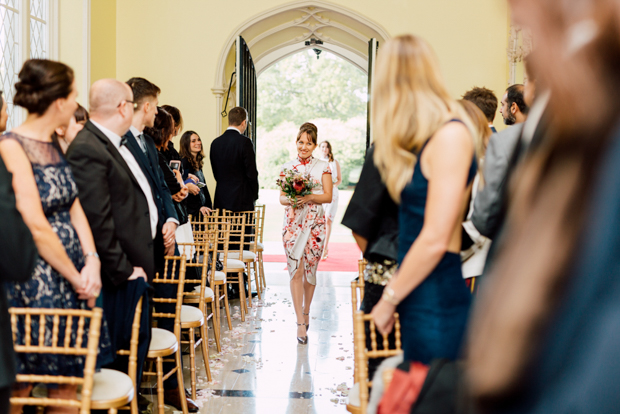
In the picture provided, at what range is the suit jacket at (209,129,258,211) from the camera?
6.51m

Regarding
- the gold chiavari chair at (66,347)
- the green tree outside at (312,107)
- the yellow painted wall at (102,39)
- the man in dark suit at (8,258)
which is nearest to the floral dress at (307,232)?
the gold chiavari chair at (66,347)

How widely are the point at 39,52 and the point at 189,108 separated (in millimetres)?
2061

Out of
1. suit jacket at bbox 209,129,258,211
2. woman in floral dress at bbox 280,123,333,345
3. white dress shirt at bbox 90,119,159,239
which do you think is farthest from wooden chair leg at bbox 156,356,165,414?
suit jacket at bbox 209,129,258,211

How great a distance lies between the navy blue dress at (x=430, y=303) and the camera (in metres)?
1.72

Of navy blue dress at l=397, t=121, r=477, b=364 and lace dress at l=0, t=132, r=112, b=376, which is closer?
navy blue dress at l=397, t=121, r=477, b=364

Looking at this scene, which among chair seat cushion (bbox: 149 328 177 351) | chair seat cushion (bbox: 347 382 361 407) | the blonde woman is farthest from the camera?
chair seat cushion (bbox: 149 328 177 351)

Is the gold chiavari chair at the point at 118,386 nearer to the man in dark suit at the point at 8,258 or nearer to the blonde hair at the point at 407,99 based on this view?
the man in dark suit at the point at 8,258

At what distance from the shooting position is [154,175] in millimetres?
3377

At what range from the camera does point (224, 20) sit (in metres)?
7.94

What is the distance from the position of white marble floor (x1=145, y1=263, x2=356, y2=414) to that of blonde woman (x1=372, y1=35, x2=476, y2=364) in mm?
2083

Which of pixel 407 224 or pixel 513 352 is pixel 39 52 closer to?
pixel 407 224

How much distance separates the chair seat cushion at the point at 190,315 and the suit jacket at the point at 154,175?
1.99ft

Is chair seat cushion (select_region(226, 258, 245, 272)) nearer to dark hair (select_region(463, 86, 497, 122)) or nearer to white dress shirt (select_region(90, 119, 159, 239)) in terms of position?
white dress shirt (select_region(90, 119, 159, 239))

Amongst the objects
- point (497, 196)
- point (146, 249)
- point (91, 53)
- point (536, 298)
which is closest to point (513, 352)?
point (536, 298)
